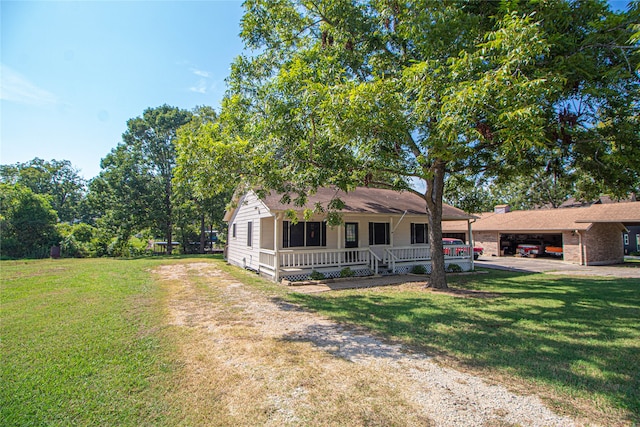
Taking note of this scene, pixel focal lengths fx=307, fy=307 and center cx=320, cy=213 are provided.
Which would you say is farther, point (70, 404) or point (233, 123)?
point (233, 123)

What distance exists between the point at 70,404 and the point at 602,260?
94.4 feet

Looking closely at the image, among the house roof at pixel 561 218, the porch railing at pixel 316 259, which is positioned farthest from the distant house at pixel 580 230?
the porch railing at pixel 316 259

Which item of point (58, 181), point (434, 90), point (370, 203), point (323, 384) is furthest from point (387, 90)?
point (58, 181)

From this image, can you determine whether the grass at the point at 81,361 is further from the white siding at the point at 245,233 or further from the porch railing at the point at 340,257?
the white siding at the point at 245,233

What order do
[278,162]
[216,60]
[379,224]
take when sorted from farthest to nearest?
[379,224], [216,60], [278,162]

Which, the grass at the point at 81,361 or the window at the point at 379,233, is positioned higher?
the window at the point at 379,233

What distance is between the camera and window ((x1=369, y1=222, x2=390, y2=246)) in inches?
611

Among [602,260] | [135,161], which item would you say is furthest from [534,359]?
[135,161]

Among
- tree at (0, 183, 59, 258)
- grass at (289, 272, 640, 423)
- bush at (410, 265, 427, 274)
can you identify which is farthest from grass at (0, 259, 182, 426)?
tree at (0, 183, 59, 258)

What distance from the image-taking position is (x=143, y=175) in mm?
28938

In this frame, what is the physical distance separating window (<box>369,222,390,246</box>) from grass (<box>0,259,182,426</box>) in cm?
1001

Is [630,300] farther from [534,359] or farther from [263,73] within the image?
[263,73]

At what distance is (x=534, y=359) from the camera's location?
4.66m

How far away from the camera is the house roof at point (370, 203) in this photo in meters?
12.8
